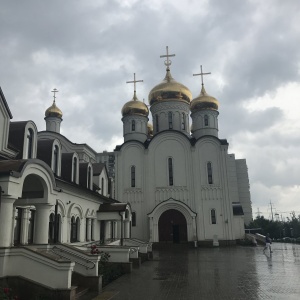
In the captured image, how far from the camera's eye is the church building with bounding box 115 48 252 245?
103 ft

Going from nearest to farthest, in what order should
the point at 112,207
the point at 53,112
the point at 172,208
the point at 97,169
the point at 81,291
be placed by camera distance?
the point at 81,291
the point at 112,207
the point at 97,169
the point at 172,208
the point at 53,112

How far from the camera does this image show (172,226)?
31562 mm

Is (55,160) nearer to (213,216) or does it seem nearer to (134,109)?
(213,216)

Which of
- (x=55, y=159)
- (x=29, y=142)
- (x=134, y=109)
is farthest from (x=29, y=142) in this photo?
(x=134, y=109)

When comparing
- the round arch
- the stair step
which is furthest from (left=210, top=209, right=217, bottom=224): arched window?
the stair step

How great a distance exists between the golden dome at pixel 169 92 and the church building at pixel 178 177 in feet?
0.37

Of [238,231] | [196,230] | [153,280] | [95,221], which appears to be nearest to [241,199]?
[238,231]

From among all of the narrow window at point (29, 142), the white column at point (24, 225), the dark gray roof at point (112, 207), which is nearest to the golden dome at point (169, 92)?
the dark gray roof at point (112, 207)

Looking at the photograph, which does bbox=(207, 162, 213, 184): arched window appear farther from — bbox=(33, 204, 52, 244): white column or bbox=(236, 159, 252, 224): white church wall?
bbox=(236, 159, 252, 224): white church wall

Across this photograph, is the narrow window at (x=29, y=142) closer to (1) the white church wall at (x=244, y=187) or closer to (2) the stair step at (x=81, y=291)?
(2) the stair step at (x=81, y=291)

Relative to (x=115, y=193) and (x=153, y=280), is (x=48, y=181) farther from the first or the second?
(x=115, y=193)

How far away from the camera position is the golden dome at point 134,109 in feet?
123

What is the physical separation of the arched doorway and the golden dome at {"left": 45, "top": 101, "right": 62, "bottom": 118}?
14298mm

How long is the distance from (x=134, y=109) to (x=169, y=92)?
14.2ft
